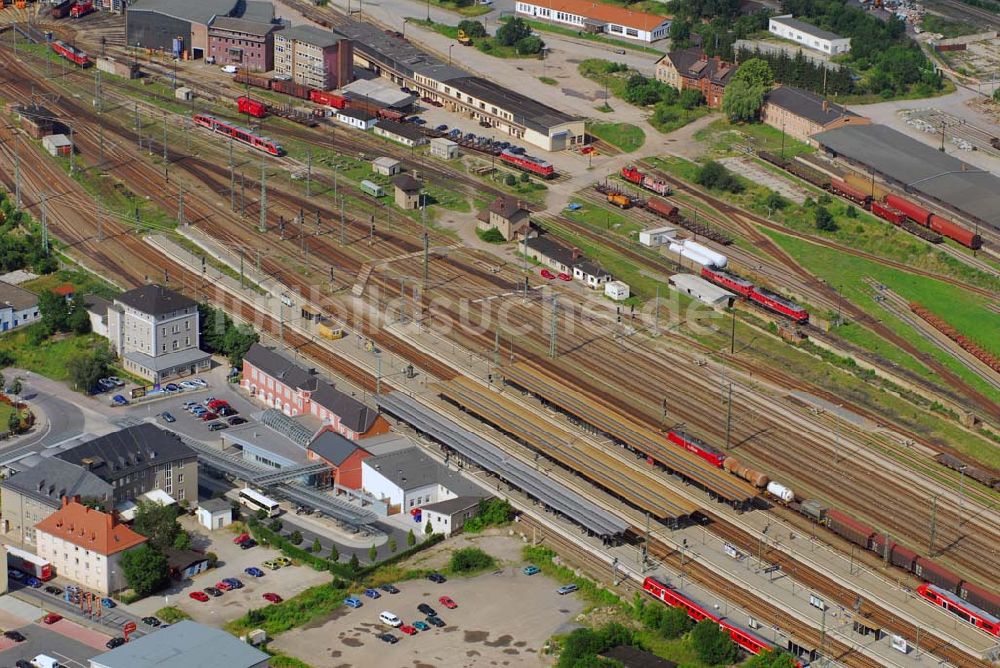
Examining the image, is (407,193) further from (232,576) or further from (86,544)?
(86,544)

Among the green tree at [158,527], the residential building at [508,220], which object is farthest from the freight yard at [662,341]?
the green tree at [158,527]

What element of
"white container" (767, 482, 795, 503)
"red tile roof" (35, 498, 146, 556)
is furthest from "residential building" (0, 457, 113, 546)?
"white container" (767, 482, 795, 503)

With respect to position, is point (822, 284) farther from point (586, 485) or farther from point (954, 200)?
point (586, 485)

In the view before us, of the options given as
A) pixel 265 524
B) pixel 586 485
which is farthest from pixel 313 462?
pixel 586 485

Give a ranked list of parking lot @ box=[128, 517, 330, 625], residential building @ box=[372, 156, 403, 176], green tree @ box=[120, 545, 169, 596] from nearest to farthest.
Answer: parking lot @ box=[128, 517, 330, 625] → green tree @ box=[120, 545, 169, 596] → residential building @ box=[372, 156, 403, 176]

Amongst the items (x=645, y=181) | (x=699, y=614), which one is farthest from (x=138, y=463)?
(x=645, y=181)

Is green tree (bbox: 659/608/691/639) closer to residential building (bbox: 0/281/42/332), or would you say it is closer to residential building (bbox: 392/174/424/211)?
residential building (bbox: 0/281/42/332)

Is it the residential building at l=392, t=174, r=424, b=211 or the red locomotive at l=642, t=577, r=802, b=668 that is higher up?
the residential building at l=392, t=174, r=424, b=211
